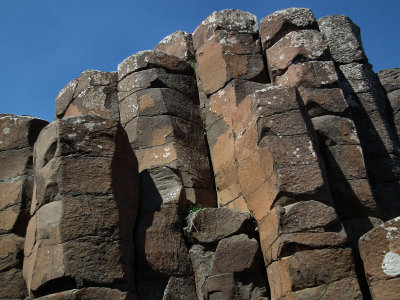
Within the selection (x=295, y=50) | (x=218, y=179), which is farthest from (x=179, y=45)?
(x=218, y=179)

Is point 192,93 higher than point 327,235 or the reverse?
higher

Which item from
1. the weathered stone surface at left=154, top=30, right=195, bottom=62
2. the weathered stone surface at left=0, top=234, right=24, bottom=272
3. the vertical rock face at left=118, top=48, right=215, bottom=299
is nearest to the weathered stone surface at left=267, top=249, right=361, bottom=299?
the vertical rock face at left=118, top=48, right=215, bottom=299

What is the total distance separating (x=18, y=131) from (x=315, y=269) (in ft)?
14.5

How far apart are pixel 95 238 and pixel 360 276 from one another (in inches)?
107

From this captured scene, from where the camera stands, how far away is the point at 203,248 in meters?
6.18

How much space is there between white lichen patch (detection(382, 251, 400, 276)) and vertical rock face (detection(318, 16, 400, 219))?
237 centimetres

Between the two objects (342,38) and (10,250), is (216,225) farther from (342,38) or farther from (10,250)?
(342,38)

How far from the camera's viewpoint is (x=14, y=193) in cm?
696

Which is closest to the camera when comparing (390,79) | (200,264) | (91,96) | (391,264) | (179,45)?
(391,264)

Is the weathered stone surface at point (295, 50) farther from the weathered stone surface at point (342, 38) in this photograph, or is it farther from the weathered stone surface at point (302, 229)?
the weathered stone surface at point (302, 229)

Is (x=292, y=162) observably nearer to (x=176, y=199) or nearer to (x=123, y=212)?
(x=176, y=199)

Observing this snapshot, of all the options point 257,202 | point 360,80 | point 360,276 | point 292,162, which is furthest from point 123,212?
point 360,80

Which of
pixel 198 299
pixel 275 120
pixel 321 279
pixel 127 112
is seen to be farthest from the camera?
pixel 127 112

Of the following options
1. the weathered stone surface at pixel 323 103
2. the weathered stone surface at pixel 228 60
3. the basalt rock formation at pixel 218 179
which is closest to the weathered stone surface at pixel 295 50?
the basalt rock formation at pixel 218 179
